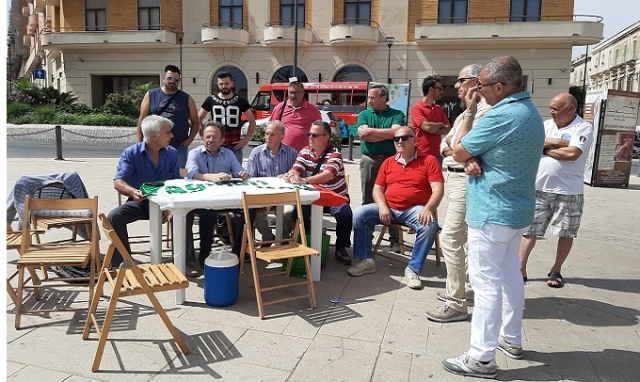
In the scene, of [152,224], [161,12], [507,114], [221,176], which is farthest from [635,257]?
[161,12]

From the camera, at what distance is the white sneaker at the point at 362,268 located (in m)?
4.63

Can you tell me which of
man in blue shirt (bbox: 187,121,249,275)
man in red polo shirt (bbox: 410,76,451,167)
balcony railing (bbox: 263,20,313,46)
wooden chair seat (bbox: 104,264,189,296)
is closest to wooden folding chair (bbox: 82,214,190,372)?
wooden chair seat (bbox: 104,264,189,296)

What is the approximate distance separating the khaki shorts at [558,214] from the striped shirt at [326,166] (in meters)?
1.79

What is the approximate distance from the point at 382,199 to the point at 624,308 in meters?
2.16

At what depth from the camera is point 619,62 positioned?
59531mm

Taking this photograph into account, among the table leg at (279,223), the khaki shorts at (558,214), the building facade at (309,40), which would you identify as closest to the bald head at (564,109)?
the khaki shorts at (558,214)

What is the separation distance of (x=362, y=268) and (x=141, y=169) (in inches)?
86.3

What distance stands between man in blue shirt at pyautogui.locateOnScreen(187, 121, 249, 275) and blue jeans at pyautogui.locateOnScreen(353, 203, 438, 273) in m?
1.11

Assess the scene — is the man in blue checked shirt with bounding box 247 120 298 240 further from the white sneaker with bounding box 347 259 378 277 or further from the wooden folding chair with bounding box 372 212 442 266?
the wooden folding chair with bounding box 372 212 442 266

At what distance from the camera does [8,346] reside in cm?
308

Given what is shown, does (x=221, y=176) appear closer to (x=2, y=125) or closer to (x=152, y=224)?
(x=152, y=224)

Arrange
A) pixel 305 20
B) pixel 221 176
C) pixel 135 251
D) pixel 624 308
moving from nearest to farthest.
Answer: pixel 624 308, pixel 221 176, pixel 135 251, pixel 305 20

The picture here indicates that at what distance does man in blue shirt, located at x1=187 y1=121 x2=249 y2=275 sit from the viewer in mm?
4660

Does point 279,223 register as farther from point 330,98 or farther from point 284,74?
point 284,74
